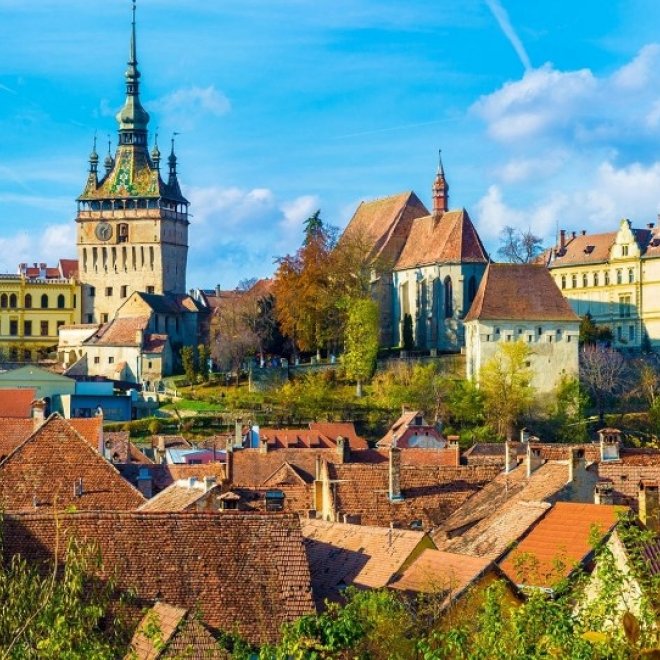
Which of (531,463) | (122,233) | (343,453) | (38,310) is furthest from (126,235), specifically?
(531,463)

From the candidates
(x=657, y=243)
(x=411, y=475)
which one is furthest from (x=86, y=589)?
(x=657, y=243)

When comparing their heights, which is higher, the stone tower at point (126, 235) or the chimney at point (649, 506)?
the stone tower at point (126, 235)

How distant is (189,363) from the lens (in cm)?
10862

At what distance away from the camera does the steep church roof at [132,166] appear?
13625 centimetres

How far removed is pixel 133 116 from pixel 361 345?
45.4 meters

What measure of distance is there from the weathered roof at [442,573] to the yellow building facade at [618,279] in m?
89.2

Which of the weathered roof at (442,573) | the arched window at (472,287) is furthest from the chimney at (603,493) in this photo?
the arched window at (472,287)

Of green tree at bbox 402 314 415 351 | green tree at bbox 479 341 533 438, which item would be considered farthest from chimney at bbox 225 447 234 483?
green tree at bbox 402 314 415 351

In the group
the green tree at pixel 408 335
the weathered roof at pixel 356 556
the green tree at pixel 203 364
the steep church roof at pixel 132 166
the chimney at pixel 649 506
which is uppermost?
the steep church roof at pixel 132 166

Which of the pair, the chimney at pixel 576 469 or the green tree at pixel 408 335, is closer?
the chimney at pixel 576 469

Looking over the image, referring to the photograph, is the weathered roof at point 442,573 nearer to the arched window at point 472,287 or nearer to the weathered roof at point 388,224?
the arched window at point 472,287

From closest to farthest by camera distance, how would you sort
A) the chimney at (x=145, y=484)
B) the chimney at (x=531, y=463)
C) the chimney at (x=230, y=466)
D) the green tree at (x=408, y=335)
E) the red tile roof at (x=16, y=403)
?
the chimney at (x=145, y=484) → the chimney at (x=531, y=463) → the chimney at (x=230, y=466) → the red tile roof at (x=16, y=403) → the green tree at (x=408, y=335)

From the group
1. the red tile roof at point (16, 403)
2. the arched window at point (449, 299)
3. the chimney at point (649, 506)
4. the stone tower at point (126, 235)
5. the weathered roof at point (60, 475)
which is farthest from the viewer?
the stone tower at point (126, 235)

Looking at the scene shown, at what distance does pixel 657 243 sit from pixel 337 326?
26.8 meters
